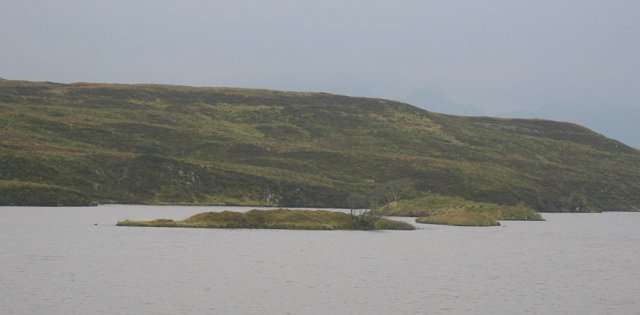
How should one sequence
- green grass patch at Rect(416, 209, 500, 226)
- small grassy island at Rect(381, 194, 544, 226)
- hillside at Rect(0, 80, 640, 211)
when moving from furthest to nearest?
hillside at Rect(0, 80, 640, 211)
small grassy island at Rect(381, 194, 544, 226)
green grass patch at Rect(416, 209, 500, 226)

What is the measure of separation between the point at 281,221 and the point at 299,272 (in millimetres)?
37446

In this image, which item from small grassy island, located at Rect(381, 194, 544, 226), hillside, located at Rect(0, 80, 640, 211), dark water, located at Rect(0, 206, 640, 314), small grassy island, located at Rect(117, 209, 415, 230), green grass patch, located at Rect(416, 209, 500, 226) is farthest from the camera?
hillside, located at Rect(0, 80, 640, 211)

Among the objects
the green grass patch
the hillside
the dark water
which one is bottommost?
the dark water

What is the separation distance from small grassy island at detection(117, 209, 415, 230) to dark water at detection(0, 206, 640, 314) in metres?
3.39

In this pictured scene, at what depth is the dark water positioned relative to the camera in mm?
35156

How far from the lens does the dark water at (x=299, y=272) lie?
115 ft

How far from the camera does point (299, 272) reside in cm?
4738

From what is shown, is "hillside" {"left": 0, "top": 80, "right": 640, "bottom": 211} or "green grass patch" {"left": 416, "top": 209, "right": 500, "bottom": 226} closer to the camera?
"green grass patch" {"left": 416, "top": 209, "right": 500, "bottom": 226}

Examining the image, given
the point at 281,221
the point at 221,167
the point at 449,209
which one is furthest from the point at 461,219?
the point at 221,167

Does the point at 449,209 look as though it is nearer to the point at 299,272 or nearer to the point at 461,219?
the point at 461,219

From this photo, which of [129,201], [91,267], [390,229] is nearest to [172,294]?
[91,267]

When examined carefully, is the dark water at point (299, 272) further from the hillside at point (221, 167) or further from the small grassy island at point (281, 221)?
the hillside at point (221, 167)

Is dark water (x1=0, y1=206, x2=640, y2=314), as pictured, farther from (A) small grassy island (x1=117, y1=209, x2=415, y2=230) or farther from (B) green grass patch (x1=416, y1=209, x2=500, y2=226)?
(B) green grass patch (x1=416, y1=209, x2=500, y2=226)

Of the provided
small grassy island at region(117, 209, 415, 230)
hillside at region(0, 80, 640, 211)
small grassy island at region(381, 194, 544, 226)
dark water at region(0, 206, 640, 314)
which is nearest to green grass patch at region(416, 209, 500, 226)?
small grassy island at region(381, 194, 544, 226)
